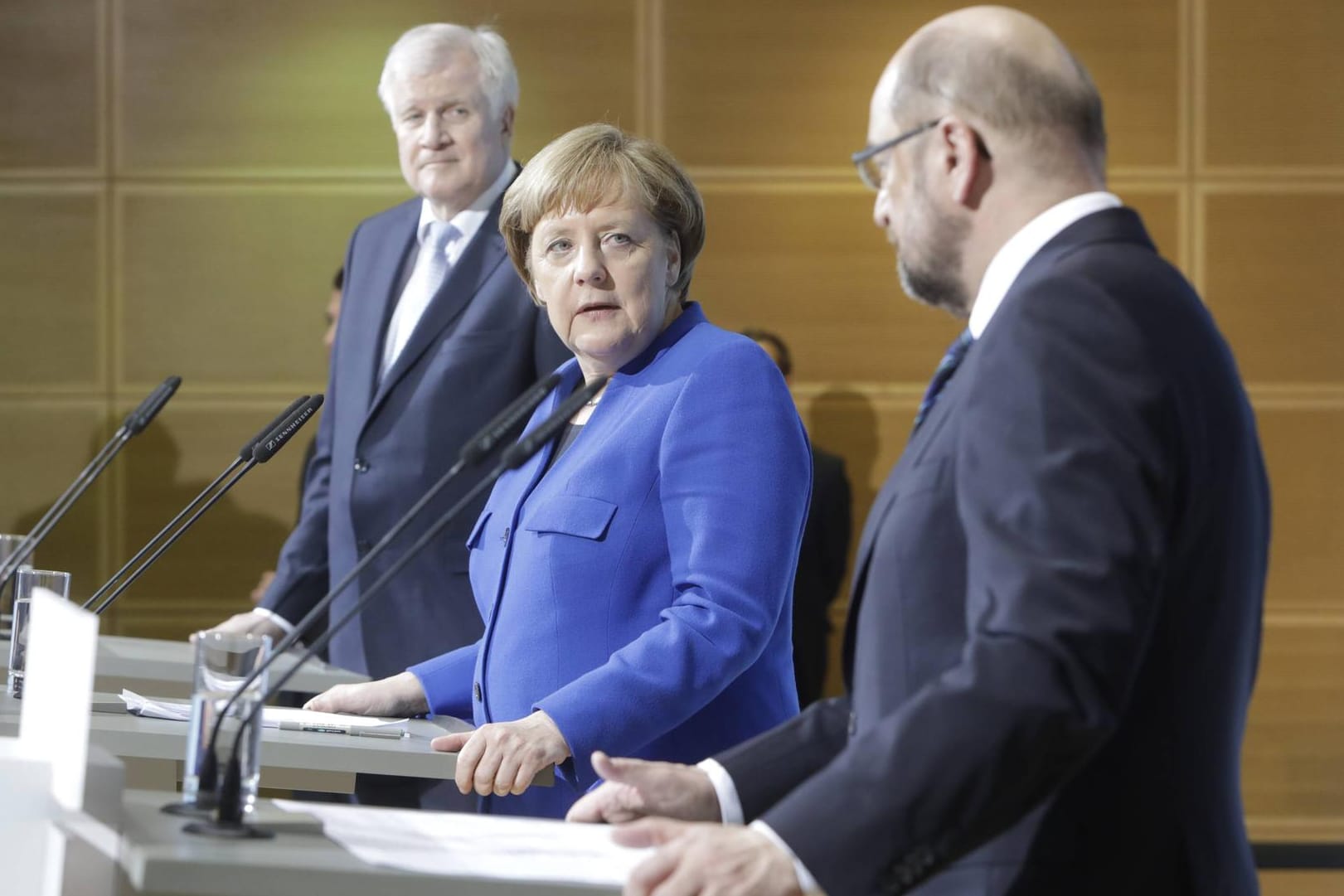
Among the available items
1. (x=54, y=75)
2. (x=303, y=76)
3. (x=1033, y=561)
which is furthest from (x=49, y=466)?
(x=1033, y=561)

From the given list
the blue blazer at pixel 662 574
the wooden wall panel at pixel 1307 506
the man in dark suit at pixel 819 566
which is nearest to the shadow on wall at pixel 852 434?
the man in dark suit at pixel 819 566

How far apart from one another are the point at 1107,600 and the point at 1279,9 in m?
4.97

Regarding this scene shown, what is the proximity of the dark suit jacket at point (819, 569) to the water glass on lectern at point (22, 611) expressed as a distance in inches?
119

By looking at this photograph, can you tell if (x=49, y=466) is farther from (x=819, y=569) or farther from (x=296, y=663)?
(x=296, y=663)

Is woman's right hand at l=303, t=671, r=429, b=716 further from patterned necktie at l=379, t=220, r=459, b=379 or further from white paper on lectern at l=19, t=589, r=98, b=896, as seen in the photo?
patterned necktie at l=379, t=220, r=459, b=379

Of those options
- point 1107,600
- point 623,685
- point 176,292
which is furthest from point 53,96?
point 1107,600

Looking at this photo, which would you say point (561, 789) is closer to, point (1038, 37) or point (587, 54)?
point (1038, 37)

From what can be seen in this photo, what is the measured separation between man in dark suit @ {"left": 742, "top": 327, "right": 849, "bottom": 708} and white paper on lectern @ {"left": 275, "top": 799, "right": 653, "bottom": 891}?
382cm

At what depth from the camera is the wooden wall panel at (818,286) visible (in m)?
5.57

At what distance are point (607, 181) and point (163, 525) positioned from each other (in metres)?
3.92

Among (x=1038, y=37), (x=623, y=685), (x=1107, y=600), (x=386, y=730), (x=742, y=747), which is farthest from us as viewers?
(x=386, y=730)

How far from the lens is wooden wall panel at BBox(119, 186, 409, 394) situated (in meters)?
5.61

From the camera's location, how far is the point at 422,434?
118 inches

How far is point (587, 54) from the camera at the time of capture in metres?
5.61
